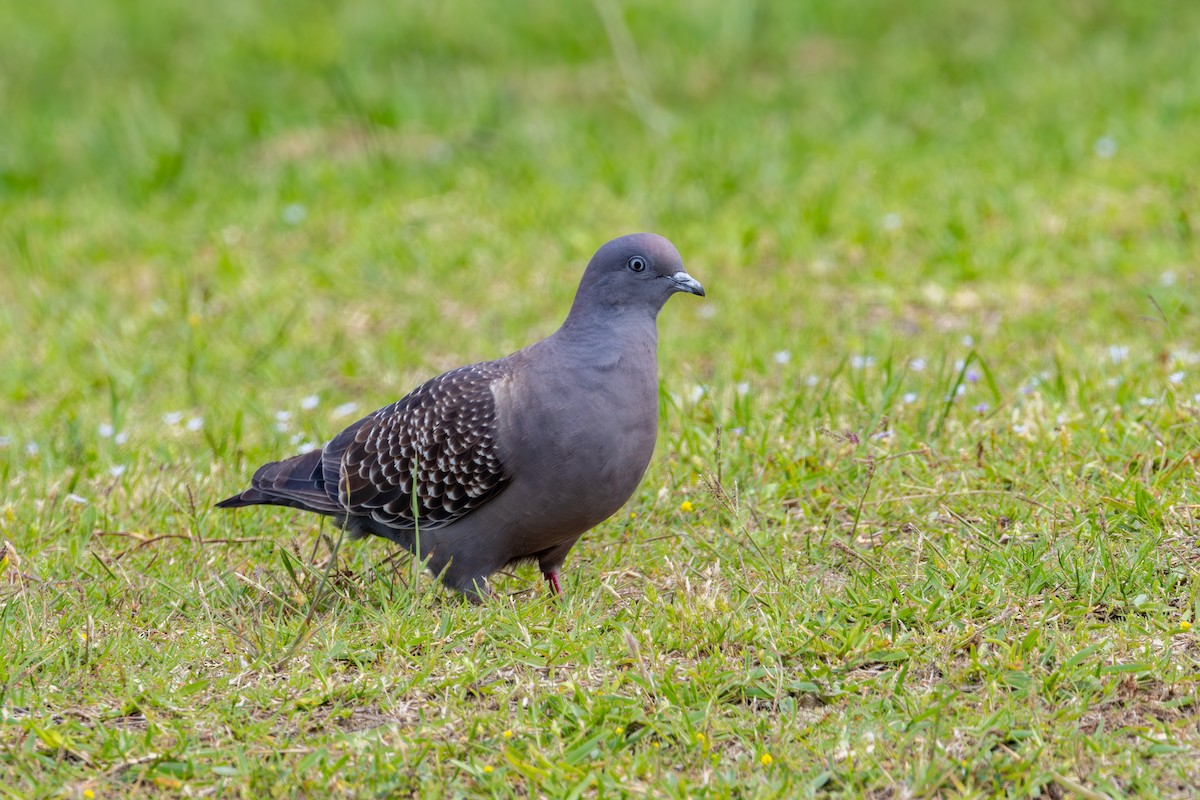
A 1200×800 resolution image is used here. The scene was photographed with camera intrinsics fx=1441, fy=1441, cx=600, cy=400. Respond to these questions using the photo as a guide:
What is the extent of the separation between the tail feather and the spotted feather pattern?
0.04m

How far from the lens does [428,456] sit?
435cm

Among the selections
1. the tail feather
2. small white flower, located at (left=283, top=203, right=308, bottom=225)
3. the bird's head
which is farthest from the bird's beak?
small white flower, located at (left=283, top=203, right=308, bottom=225)

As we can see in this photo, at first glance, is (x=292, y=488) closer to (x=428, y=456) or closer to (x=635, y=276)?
(x=428, y=456)

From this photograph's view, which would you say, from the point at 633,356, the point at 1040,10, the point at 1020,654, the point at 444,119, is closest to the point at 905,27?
the point at 1040,10

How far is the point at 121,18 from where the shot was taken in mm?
11023

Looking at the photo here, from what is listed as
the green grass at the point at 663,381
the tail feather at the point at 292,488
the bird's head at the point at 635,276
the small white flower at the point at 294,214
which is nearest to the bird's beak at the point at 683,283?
the bird's head at the point at 635,276

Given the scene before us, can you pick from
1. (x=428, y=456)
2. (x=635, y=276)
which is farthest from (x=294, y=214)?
(x=635, y=276)

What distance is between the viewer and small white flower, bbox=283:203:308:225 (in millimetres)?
7859

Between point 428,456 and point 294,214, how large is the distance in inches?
155

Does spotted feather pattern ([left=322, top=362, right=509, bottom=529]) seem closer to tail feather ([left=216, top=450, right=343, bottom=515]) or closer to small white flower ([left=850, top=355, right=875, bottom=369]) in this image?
tail feather ([left=216, top=450, right=343, bottom=515])

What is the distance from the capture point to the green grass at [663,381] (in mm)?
3348

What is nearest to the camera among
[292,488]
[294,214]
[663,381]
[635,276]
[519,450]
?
[519,450]

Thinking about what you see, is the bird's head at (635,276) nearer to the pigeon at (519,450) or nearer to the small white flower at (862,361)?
the pigeon at (519,450)

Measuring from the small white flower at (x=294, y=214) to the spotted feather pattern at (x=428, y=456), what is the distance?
Answer: 3431mm
